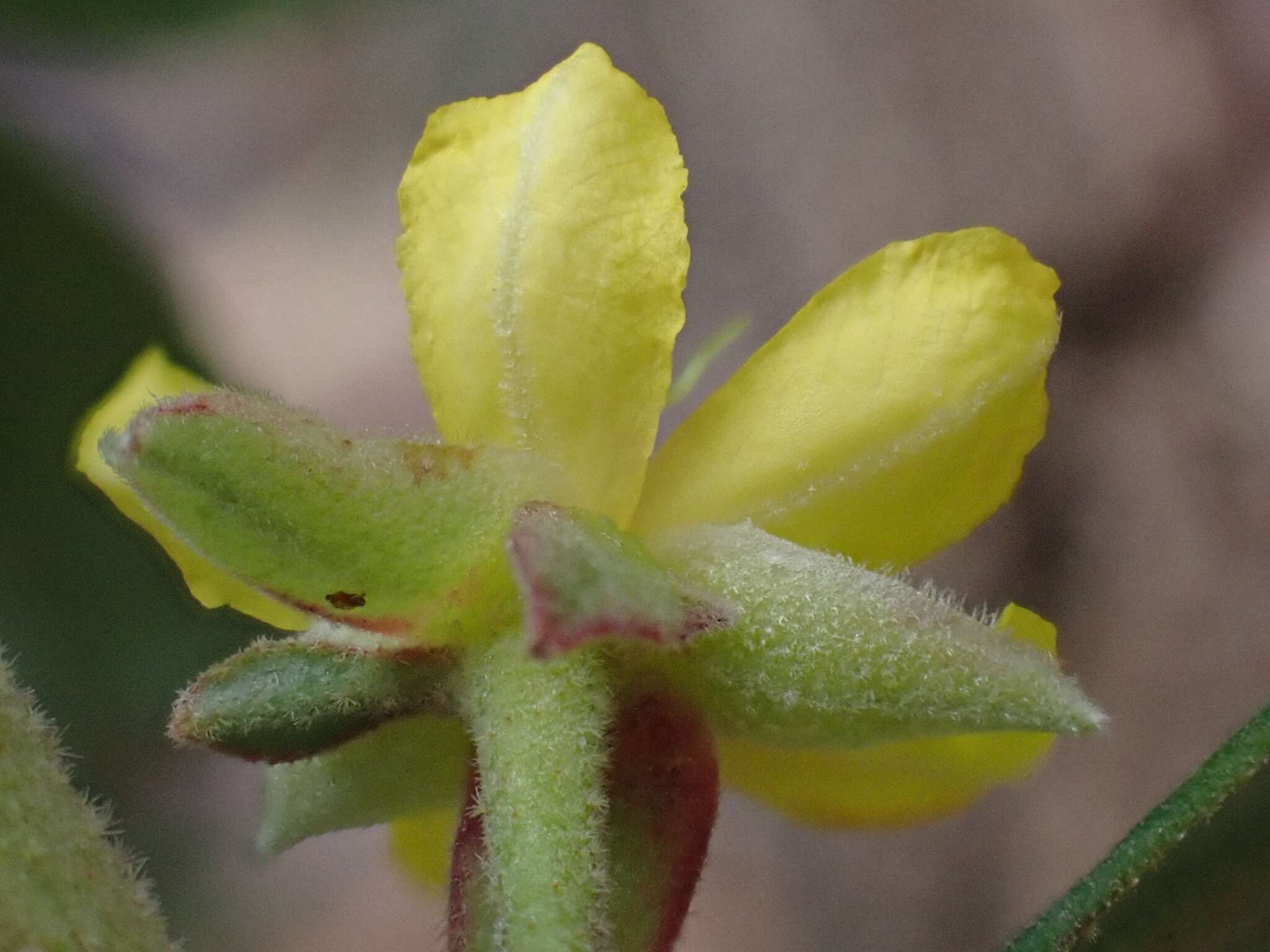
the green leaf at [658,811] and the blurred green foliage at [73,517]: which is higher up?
the green leaf at [658,811]

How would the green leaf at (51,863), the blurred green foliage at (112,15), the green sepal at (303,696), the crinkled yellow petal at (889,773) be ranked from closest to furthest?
the green leaf at (51,863) → the green sepal at (303,696) → the crinkled yellow petal at (889,773) → the blurred green foliage at (112,15)

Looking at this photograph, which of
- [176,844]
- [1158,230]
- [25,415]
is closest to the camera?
[25,415]

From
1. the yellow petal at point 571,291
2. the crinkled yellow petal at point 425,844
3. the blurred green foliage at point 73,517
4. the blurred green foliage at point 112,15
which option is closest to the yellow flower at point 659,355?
the yellow petal at point 571,291

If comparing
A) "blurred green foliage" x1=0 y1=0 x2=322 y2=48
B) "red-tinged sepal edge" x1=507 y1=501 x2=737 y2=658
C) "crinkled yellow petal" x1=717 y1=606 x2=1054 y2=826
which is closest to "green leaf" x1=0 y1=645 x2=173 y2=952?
"red-tinged sepal edge" x1=507 y1=501 x2=737 y2=658

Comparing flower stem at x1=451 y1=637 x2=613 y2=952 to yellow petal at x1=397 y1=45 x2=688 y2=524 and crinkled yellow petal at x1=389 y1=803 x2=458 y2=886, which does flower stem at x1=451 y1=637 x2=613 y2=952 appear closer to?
yellow petal at x1=397 y1=45 x2=688 y2=524

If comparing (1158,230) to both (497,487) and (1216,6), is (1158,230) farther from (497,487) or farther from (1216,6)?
(497,487)

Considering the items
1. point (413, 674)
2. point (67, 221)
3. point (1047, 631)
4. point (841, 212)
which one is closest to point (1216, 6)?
point (841, 212)

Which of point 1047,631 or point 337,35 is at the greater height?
point 337,35

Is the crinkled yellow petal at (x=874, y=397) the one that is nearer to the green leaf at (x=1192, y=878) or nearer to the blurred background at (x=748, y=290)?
the green leaf at (x=1192, y=878)
